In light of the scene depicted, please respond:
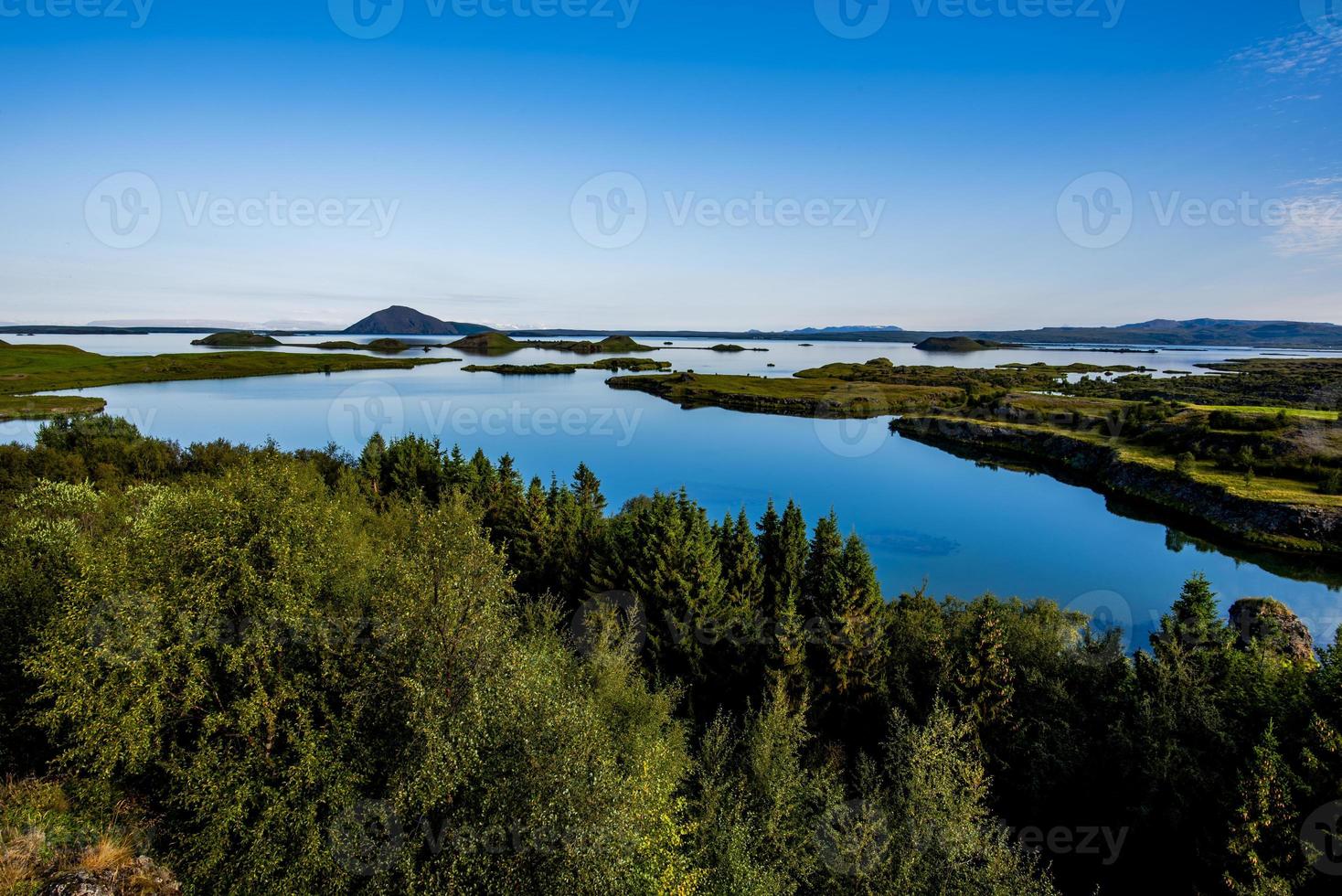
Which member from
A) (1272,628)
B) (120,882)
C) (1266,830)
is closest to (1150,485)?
(1272,628)

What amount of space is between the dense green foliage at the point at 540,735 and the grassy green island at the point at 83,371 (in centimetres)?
9758

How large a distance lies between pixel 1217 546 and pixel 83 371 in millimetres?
209030

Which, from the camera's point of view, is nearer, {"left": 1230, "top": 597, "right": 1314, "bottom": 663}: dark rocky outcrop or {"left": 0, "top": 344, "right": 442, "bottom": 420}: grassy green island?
{"left": 1230, "top": 597, "right": 1314, "bottom": 663}: dark rocky outcrop

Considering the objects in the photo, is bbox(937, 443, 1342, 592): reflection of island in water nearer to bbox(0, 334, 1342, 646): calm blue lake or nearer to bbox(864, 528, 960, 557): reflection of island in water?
bbox(0, 334, 1342, 646): calm blue lake

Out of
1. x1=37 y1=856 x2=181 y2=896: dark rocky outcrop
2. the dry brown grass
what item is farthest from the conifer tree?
the dry brown grass

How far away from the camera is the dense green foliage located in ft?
44.4

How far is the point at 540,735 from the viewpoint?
14664 mm

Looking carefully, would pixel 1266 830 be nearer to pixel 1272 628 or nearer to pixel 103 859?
pixel 1272 628

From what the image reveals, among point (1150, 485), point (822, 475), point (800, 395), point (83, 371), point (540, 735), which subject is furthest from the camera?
point (83, 371)

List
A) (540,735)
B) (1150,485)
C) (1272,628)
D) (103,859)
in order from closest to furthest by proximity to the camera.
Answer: (103,859) → (540,735) → (1272,628) → (1150,485)

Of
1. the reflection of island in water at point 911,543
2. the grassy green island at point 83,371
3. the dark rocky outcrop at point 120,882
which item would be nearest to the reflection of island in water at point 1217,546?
the reflection of island in water at point 911,543

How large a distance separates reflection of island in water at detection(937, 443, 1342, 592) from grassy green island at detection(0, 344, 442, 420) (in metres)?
138

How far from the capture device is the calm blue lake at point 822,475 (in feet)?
160

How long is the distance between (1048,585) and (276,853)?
175ft
